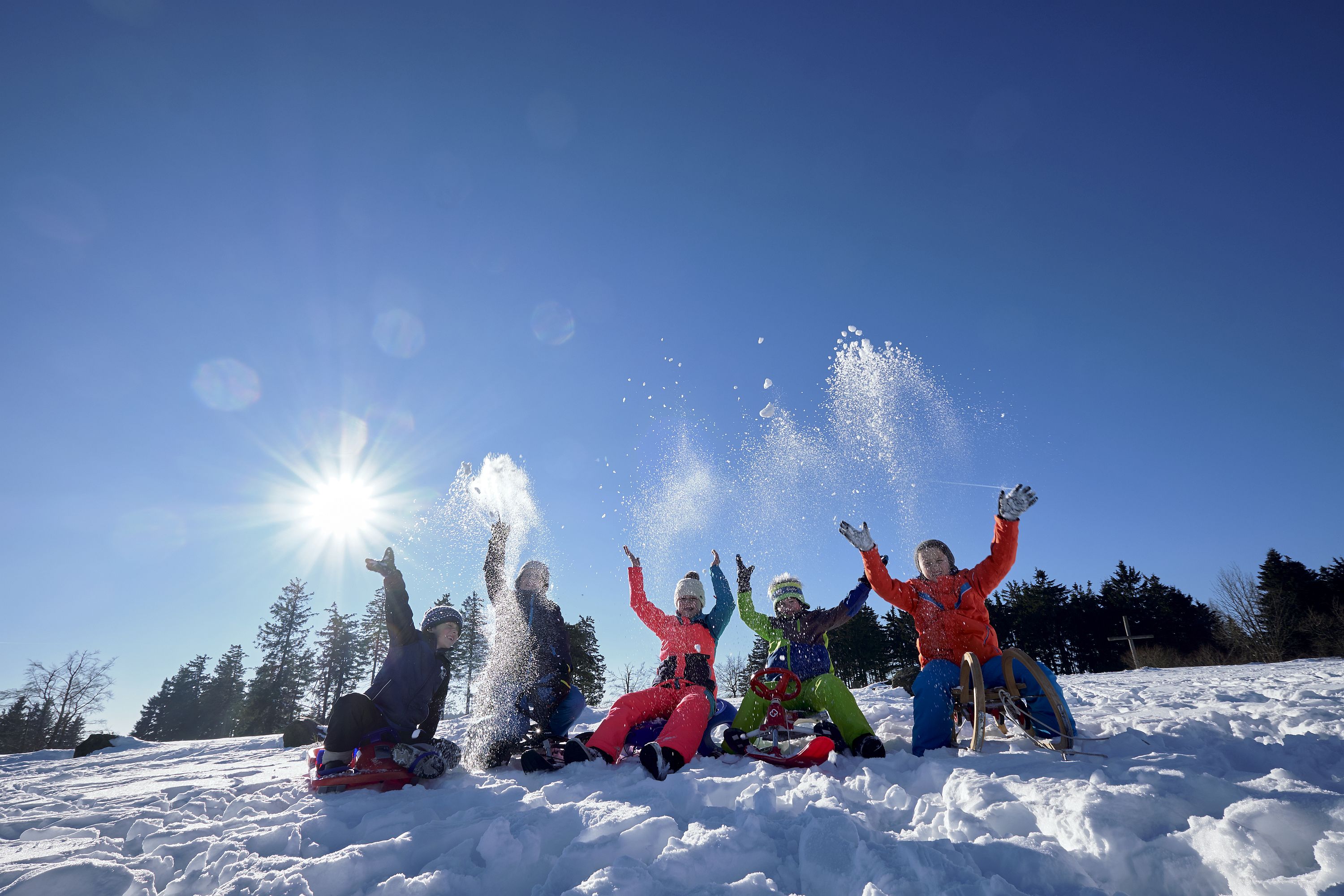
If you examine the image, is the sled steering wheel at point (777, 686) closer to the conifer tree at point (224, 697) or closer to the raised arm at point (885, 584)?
the raised arm at point (885, 584)

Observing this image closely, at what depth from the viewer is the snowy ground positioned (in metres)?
1.92

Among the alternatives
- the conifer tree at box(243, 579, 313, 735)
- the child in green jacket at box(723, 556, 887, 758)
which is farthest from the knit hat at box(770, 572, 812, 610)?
the conifer tree at box(243, 579, 313, 735)

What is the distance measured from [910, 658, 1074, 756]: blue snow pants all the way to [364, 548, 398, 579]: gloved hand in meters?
5.15

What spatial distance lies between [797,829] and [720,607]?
395 cm

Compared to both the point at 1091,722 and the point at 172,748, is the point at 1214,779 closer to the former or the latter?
the point at 1091,722

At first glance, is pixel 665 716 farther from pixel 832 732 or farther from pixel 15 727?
pixel 15 727

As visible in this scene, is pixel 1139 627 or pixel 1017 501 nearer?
pixel 1017 501

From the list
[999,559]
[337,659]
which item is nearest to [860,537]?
[999,559]

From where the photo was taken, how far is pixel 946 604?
4809mm

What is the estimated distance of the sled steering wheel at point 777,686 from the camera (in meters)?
4.95

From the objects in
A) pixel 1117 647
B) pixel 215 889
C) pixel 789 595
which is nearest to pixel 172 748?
pixel 215 889

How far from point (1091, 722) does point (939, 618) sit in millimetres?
1413

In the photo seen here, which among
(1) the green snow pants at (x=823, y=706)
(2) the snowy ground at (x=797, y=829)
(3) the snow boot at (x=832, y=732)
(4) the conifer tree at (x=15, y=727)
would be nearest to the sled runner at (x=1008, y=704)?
(2) the snowy ground at (x=797, y=829)

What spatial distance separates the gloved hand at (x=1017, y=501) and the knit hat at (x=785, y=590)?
228 centimetres
